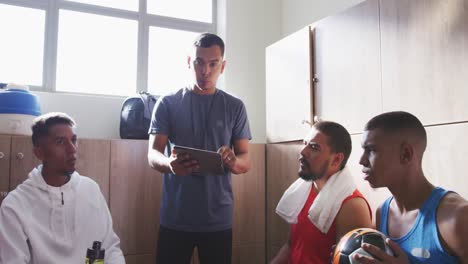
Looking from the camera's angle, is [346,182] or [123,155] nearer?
[346,182]

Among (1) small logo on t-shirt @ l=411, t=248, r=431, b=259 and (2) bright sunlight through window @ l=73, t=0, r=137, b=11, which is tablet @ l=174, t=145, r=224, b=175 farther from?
(2) bright sunlight through window @ l=73, t=0, r=137, b=11

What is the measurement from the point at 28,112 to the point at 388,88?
87.9 inches

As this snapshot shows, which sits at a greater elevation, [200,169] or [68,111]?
[68,111]

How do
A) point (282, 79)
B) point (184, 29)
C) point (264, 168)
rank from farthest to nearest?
point (184, 29)
point (264, 168)
point (282, 79)

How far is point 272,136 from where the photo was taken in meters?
3.18

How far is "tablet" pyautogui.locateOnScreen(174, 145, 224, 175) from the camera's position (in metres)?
1.71

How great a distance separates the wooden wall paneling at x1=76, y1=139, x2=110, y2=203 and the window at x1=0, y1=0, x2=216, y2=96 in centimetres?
92

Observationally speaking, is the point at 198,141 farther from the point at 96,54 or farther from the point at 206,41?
the point at 96,54

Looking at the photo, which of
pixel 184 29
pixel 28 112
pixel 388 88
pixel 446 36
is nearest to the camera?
pixel 446 36

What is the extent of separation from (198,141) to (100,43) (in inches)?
81.2

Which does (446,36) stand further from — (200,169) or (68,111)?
(68,111)

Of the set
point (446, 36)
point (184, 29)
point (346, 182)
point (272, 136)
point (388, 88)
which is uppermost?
point (184, 29)

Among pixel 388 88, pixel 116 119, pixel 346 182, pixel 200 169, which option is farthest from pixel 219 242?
pixel 116 119

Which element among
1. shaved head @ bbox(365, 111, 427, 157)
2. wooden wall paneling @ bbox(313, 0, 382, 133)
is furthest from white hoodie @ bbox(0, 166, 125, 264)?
wooden wall paneling @ bbox(313, 0, 382, 133)
